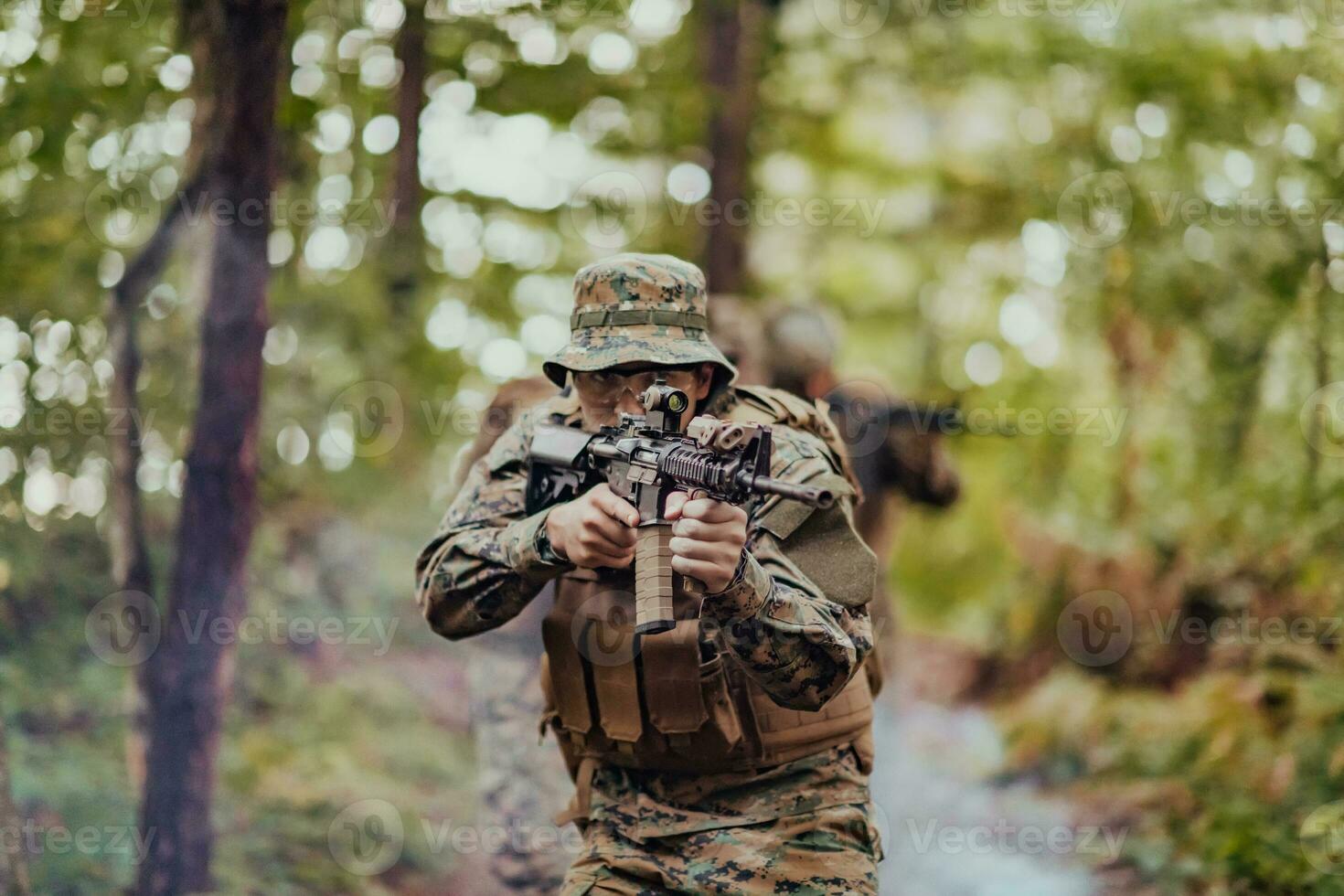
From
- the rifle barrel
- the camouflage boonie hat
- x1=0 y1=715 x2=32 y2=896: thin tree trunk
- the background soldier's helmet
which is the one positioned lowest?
x1=0 y1=715 x2=32 y2=896: thin tree trunk

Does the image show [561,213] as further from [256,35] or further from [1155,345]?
[1155,345]

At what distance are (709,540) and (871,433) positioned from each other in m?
5.65

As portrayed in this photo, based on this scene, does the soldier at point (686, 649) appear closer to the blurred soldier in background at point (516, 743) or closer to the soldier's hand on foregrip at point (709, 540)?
the soldier's hand on foregrip at point (709, 540)

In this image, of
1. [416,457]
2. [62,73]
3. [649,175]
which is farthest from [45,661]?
[649,175]

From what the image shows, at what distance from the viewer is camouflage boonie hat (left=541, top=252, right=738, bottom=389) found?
11.8 ft

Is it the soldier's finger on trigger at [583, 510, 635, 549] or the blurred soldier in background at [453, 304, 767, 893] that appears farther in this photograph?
the blurred soldier in background at [453, 304, 767, 893]

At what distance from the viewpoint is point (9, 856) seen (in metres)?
5.16

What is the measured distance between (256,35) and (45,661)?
9.93 feet

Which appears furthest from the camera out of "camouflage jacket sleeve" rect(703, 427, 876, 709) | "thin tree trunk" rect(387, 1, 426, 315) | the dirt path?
"thin tree trunk" rect(387, 1, 426, 315)

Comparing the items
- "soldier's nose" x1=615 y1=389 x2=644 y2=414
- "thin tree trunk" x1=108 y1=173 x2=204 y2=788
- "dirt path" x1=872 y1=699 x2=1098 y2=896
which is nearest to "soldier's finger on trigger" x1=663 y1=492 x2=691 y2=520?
"soldier's nose" x1=615 y1=389 x2=644 y2=414

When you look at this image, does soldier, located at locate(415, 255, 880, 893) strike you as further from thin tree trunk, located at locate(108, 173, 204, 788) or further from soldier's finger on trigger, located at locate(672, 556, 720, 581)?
thin tree trunk, located at locate(108, 173, 204, 788)

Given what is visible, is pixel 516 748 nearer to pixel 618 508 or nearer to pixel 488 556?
pixel 488 556

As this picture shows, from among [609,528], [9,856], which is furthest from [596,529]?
[9,856]

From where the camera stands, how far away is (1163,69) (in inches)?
390
